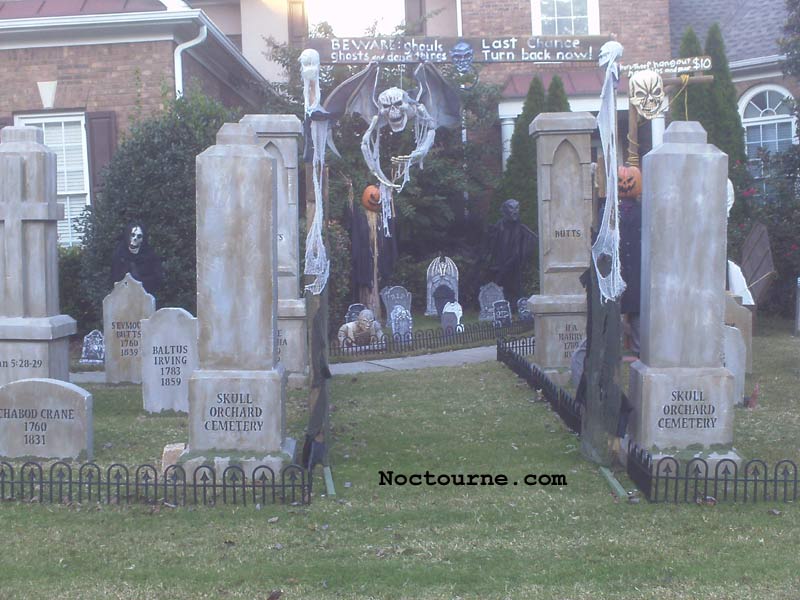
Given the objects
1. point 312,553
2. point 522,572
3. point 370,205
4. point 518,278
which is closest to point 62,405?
point 312,553

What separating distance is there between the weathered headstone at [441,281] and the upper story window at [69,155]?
20.8ft

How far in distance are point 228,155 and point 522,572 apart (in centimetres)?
374

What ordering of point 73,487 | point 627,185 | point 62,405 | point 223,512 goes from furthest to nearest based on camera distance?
point 627,185
point 62,405
point 73,487
point 223,512

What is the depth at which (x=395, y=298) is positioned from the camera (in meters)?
18.0

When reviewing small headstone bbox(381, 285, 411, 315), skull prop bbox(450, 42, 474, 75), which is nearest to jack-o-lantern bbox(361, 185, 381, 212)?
small headstone bbox(381, 285, 411, 315)

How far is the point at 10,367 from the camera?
10320 millimetres

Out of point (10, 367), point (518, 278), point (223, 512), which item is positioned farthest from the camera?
point (518, 278)

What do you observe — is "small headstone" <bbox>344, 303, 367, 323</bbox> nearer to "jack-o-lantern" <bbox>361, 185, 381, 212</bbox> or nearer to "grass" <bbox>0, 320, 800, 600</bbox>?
"jack-o-lantern" <bbox>361, 185, 381, 212</bbox>

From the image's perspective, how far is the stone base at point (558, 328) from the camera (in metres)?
11.7

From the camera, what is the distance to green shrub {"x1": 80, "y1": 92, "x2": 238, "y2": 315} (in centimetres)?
1532

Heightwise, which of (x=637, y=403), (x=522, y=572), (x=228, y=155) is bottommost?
(x=522, y=572)

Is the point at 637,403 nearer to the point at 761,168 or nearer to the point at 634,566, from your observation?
the point at 634,566

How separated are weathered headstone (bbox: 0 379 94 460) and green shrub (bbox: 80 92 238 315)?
690cm

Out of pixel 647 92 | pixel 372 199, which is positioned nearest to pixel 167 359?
pixel 647 92
